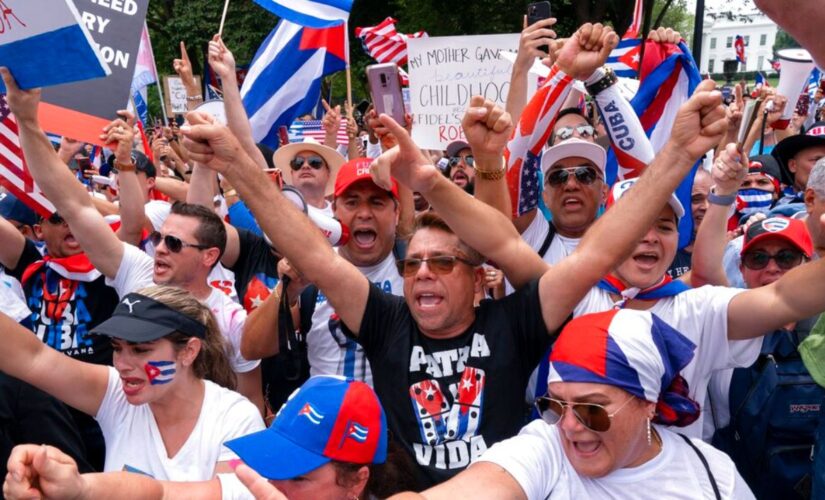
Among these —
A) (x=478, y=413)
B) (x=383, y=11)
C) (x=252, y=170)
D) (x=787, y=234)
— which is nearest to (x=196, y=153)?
(x=252, y=170)

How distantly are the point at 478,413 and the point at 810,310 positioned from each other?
113 cm

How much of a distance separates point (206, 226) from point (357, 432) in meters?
1.87

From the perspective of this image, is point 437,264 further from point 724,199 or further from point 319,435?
point 724,199

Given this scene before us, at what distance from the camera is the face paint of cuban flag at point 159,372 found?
109 inches

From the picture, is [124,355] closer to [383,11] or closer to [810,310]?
[810,310]

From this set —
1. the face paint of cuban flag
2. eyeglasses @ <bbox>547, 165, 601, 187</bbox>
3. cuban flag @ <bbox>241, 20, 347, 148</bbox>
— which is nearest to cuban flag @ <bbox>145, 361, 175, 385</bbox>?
the face paint of cuban flag

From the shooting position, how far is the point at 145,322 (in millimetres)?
2842

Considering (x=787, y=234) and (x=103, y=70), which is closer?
(x=103, y=70)

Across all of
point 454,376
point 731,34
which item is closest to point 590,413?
point 454,376

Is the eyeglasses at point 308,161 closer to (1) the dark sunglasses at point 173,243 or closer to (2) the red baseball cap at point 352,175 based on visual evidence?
(2) the red baseball cap at point 352,175

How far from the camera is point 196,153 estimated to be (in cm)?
258

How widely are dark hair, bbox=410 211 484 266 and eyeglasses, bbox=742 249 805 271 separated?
129 centimetres

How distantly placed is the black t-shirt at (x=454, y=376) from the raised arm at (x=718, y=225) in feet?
3.09

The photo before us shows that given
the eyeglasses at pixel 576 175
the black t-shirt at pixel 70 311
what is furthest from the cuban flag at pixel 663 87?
the black t-shirt at pixel 70 311
